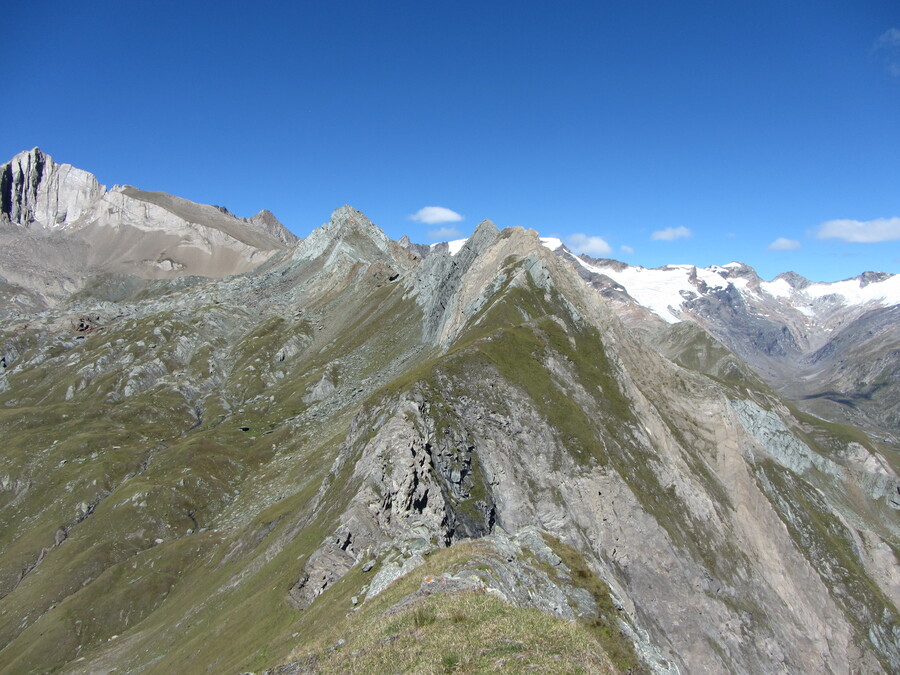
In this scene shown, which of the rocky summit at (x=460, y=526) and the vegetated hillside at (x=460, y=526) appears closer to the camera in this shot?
the rocky summit at (x=460, y=526)

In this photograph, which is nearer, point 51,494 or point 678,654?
point 678,654

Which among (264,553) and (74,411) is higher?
(74,411)

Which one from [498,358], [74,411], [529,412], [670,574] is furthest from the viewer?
[74,411]

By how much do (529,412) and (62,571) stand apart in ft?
288

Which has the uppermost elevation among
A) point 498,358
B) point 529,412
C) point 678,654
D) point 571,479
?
point 498,358

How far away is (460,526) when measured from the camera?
186 feet

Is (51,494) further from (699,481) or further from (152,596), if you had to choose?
(699,481)

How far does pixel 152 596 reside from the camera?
82.6 meters

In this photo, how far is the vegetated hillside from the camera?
31.5 metres

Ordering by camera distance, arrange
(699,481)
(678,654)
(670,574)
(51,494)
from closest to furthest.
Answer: (678,654), (670,574), (699,481), (51,494)

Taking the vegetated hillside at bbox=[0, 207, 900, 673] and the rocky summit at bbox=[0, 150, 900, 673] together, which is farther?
the vegetated hillside at bbox=[0, 207, 900, 673]

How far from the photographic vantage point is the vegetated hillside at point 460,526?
103ft

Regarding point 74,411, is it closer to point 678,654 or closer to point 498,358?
point 498,358

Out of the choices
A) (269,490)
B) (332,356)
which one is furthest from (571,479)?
(332,356)
